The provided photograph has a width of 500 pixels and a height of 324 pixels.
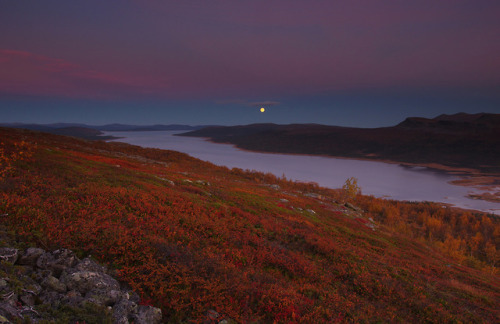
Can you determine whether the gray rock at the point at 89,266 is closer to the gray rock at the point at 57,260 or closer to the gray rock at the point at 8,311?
the gray rock at the point at 57,260

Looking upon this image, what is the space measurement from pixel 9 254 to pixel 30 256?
518 millimetres

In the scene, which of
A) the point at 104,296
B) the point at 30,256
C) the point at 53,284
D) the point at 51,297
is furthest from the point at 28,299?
the point at 30,256

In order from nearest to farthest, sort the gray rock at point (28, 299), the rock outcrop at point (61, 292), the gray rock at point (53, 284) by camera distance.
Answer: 1. the rock outcrop at point (61, 292)
2. the gray rock at point (28, 299)
3. the gray rock at point (53, 284)

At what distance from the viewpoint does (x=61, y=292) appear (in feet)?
21.6

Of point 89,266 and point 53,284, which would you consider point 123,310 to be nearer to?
point 53,284

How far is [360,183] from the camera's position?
648 feet

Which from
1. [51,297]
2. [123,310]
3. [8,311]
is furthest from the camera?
[123,310]

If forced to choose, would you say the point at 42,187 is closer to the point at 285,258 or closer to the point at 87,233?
the point at 87,233

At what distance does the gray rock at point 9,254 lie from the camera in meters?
6.78

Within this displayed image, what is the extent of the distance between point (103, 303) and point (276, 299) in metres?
5.83

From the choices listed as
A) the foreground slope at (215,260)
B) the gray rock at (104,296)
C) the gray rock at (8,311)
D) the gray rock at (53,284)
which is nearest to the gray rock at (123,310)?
the gray rock at (104,296)

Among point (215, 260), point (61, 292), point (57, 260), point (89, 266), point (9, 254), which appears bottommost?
point (215, 260)

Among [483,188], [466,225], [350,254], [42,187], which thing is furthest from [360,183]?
[42,187]

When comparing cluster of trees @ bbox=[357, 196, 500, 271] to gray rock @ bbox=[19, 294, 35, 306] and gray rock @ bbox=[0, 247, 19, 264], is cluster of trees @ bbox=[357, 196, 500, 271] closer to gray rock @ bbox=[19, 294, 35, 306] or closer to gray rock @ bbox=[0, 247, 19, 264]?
gray rock @ bbox=[19, 294, 35, 306]
